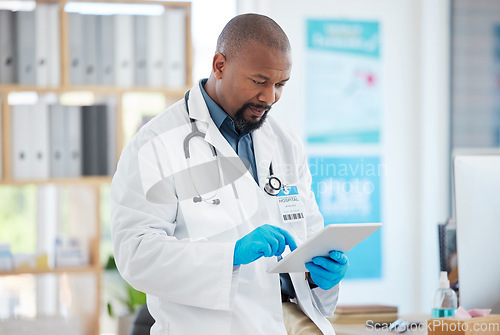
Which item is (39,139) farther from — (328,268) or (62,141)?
(328,268)

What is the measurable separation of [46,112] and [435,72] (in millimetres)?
2195

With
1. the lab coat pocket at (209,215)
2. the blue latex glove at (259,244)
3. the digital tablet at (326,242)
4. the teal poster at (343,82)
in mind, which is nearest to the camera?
the digital tablet at (326,242)

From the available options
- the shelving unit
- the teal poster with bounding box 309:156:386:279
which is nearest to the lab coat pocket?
the shelving unit

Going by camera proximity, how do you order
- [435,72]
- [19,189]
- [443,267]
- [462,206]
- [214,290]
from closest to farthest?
[214,290] < [462,206] < [443,267] < [19,189] < [435,72]

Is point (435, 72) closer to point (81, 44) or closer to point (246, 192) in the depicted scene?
point (81, 44)

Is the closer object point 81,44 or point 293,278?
point 293,278

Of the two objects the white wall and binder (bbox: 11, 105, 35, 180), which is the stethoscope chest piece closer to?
binder (bbox: 11, 105, 35, 180)

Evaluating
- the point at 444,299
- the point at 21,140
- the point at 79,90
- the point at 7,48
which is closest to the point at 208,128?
the point at 444,299

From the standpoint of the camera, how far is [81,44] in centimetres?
285

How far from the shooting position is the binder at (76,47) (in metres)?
2.84

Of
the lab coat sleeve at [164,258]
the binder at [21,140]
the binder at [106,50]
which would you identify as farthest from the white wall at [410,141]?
the lab coat sleeve at [164,258]

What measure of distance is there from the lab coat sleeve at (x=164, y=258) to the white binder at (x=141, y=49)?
1556mm

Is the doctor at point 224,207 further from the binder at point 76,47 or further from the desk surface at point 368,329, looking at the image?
the binder at point 76,47

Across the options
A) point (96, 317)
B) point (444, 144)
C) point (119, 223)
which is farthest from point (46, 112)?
point (444, 144)
